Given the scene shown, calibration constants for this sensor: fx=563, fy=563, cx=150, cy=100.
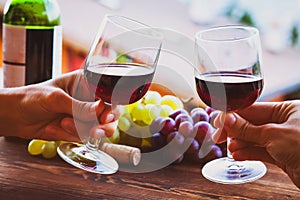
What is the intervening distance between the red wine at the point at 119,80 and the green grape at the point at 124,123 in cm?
23

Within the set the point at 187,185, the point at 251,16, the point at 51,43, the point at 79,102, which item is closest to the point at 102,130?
the point at 79,102

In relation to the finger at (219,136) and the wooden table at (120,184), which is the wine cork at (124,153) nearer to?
the wooden table at (120,184)

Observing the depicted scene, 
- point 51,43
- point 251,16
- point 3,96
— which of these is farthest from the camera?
point 251,16

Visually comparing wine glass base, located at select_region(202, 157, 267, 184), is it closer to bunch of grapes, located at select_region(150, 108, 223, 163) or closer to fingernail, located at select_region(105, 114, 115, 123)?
bunch of grapes, located at select_region(150, 108, 223, 163)

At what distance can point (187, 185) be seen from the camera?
1.11 m

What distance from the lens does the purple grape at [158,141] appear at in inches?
48.8

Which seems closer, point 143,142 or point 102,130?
point 102,130

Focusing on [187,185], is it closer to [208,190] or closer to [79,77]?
[208,190]

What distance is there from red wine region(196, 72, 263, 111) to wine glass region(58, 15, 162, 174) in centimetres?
10

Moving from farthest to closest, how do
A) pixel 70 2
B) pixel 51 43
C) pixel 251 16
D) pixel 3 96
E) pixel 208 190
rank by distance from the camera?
pixel 70 2, pixel 251 16, pixel 51 43, pixel 3 96, pixel 208 190

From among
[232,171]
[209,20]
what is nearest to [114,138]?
[232,171]

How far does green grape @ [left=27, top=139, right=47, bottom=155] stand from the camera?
1243 millimetres

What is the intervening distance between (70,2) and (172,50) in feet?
3.85

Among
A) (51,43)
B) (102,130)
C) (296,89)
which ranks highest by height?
(51,43)
